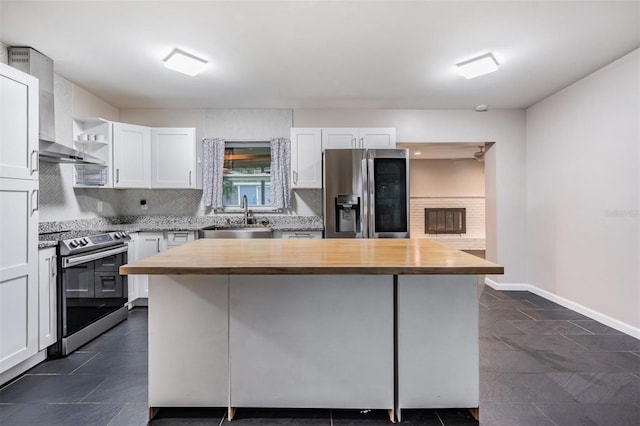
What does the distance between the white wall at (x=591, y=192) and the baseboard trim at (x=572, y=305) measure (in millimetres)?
37

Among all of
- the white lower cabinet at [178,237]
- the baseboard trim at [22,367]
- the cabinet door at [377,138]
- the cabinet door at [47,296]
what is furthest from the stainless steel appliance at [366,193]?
the baseboard trim at [22,367]

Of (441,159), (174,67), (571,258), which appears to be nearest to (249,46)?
(174,67)

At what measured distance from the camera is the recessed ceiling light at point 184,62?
2.83 m

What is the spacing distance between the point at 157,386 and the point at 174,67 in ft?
8.26

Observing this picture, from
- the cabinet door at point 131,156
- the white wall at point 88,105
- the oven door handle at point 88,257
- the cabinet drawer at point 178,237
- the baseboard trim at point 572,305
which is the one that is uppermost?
the white wall at point 88,105

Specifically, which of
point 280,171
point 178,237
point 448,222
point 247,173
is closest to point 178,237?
point 178,237

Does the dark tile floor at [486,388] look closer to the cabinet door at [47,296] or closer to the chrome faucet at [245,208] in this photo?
the cabinet door at [47,296]

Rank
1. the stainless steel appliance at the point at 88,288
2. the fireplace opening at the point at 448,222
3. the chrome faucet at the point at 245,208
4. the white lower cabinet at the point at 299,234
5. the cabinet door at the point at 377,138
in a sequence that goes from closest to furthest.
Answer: the stainless steel appliance at the point at 88,288 < the white lower cabinet at the point at 299,234 < the cabinet door at the point at 377,138 < the chrome faucet at the point at 245,208 < the fireplace opening at the point at 448,222

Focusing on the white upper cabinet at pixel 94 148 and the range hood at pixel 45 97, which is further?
the white upper cabinet at pixel 94 148

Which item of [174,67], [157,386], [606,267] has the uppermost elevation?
[174,67]

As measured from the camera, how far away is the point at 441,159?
8.54 meters

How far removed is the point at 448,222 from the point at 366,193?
5318 mm

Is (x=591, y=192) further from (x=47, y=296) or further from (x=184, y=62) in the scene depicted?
(x=47, y=296)

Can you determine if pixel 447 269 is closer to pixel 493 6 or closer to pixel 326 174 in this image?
pixel 493 6
